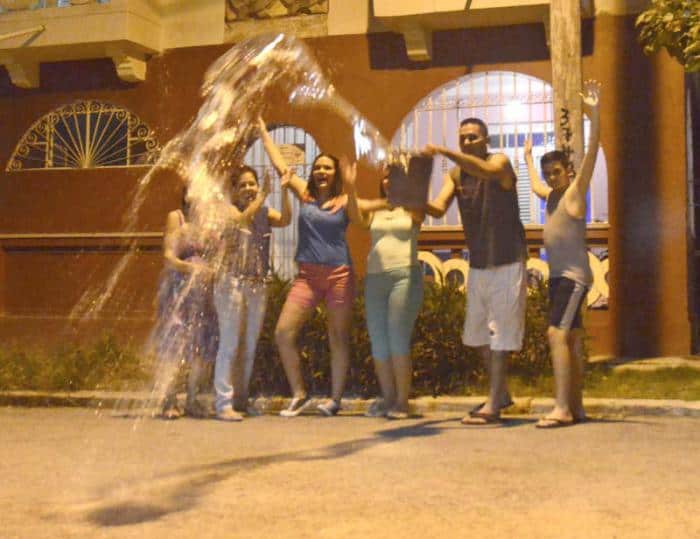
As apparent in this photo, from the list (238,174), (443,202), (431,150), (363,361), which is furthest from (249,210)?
(363,361)

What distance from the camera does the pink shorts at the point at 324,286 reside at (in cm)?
766

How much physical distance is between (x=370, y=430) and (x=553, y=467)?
1773 mm

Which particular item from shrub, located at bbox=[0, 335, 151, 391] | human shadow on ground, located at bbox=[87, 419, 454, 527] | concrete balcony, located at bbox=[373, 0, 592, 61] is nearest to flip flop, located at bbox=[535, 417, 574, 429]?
human shadow on ground, located at bbox=[87, 419, 454, 527]

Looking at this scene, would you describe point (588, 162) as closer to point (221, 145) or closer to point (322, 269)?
point (322, 269)

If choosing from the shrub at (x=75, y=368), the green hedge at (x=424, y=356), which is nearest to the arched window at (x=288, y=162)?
the shrub at (x=75, y=368)

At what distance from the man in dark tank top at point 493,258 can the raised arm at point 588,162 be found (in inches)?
15.6

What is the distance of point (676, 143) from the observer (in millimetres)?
11711

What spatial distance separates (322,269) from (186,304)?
1.04 metres

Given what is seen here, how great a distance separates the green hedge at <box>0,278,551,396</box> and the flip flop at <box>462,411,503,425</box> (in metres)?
1.45

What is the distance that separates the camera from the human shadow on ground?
4.48m

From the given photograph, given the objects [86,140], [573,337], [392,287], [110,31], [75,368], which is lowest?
[75,368]

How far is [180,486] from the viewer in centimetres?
507

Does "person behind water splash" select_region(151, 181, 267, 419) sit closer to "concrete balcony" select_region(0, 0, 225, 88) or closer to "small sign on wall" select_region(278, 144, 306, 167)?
"small sign on wall" select_region(278, 144, 306, 167)

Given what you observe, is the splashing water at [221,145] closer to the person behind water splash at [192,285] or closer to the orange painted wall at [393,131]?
the person behind water splash at [192,285]
